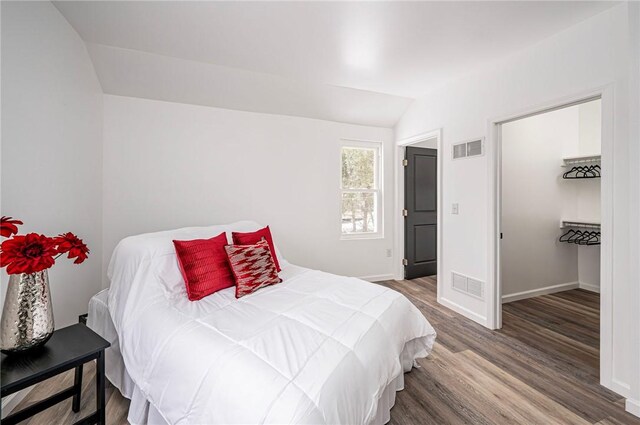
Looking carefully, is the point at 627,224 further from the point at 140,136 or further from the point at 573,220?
the point at 140,136

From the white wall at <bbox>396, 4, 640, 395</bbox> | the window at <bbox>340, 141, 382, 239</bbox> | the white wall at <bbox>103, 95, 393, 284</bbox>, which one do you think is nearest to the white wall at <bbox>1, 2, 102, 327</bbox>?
the white wall at <bbox>103, 95, 393, 284</bbox>

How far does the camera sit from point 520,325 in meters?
2.97

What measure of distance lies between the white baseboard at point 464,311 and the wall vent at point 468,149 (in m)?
1.71

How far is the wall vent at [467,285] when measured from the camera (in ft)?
9.89

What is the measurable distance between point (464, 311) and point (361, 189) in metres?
2.14

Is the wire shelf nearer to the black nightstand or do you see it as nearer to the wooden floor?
the wooden floor

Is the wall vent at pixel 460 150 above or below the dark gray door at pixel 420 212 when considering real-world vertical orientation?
above

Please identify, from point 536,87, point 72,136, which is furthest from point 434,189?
point 72,136

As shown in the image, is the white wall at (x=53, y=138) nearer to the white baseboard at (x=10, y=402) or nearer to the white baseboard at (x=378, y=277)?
the white baseboard at (x=10, y=402)

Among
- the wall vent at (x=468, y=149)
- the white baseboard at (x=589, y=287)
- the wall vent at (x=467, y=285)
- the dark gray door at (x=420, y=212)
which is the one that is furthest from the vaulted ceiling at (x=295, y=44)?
the white baseboard at (x=589, y=287)

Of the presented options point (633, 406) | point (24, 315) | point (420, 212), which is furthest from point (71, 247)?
point (420, 212)

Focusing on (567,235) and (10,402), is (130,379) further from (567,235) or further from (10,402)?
(567,235)

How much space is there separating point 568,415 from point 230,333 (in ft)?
6.72

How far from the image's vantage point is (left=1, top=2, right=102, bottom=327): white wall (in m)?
1.69
